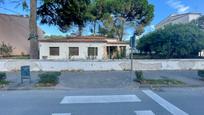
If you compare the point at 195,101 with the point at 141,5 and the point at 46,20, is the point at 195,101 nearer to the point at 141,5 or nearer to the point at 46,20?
the point at 46,20

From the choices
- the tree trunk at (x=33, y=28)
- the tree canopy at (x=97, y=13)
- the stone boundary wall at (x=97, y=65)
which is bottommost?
the stone boundary wall at (x=97, y=65)

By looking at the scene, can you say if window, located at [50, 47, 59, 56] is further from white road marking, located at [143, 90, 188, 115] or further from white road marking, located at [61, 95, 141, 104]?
white road marking, located at [143, 90, 188, 115]

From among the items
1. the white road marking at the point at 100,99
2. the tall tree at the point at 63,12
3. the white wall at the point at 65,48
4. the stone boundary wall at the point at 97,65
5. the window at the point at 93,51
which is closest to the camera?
the white road marking at the point at 100,99

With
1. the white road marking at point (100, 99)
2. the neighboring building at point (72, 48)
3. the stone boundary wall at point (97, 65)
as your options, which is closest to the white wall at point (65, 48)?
the neighboring building at point (72, 48)

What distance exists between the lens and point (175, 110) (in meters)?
7.41

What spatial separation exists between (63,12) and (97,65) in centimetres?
772

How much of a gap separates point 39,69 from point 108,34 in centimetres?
2626

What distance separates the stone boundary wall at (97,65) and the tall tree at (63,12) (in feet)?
21.2

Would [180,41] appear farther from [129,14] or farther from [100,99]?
[100,99]

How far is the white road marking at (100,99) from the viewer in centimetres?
879

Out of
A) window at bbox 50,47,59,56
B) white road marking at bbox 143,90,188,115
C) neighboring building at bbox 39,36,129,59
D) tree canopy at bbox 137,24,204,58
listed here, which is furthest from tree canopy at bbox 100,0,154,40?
white road marking at bbox 143,90,188,115

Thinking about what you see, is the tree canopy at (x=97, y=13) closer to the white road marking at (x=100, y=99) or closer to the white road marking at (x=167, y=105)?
the white road marking at (x=100, y=99)

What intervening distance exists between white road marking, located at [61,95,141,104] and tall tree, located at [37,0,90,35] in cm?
1473

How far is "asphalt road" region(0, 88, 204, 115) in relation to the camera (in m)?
7.21
